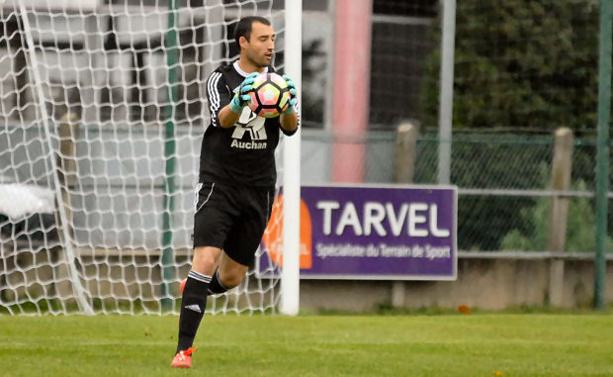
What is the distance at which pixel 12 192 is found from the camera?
1177 centimetres

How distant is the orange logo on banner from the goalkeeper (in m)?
3.94

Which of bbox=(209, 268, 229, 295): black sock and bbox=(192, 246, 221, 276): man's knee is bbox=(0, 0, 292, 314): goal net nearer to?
bbox=(209, 268, 229, 295): black sock

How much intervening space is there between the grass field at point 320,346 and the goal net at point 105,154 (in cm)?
104

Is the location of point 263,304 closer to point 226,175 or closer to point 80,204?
point 80,204

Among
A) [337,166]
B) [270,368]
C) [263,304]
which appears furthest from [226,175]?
[337,166]

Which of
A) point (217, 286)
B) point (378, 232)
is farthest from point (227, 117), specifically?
point (378, 232)

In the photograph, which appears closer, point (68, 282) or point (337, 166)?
point (68, 282)

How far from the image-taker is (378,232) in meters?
12.7

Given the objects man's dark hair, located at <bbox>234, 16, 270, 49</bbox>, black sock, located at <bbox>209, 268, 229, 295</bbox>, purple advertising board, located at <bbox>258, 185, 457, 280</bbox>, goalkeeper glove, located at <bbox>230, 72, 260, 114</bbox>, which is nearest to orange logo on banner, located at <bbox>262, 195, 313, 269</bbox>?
purple advertising board, located at <bbox>258, 185, 457, 280</bbox>

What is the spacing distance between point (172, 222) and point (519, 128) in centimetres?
450

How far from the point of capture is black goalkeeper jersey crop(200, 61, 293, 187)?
728cm

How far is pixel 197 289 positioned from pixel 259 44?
137 centimetres

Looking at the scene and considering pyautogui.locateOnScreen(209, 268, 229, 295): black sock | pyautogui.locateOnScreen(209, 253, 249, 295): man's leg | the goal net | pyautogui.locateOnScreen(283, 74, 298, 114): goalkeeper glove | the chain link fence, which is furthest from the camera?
the chain link fence

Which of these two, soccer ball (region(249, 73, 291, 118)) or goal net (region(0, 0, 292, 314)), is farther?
goal net (region(0, 0, 292, 314))
